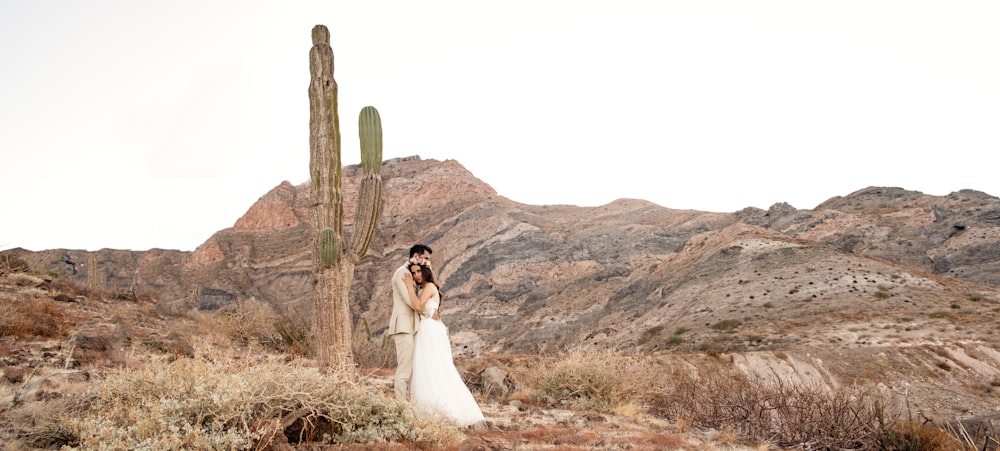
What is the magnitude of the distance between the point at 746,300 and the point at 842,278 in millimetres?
4195

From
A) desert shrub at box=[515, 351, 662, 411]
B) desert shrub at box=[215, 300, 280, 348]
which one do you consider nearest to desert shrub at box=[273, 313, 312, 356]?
desert shrub at box=[215, 300, 280, 348]

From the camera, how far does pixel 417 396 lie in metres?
6.58

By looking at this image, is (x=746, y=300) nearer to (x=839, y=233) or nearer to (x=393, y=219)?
(x=839, y=233)

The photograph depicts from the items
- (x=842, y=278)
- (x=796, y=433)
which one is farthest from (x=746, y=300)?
(x=796, y=433)

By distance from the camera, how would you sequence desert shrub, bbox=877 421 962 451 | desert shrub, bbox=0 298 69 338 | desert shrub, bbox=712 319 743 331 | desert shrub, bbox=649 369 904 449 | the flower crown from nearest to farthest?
the flower crown → desert shrub, bbox=877 421 962 451 → desert shrub, bbox=649 369 904 449 → desert shrub, bbox=0 298 69 338 → desert shrub, bbox=712 319 743 331

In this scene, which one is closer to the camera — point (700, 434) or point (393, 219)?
point (700, 434)

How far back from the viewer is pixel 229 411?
4.43m

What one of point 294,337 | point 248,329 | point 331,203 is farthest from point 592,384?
point 248,329

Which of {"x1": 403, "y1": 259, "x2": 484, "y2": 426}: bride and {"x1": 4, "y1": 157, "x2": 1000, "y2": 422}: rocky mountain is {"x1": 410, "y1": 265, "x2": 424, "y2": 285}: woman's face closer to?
{"x1": 403, "y1": 259, "x2": 484, "y2": 426}: bride

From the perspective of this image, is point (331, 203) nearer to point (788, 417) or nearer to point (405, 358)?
point (405, 358)

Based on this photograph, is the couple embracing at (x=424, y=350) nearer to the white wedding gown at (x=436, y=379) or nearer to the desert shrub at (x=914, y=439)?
the white wedding gown at (x=436, y=379)

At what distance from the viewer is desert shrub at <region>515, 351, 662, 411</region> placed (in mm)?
10133

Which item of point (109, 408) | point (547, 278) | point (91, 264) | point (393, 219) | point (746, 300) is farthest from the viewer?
point (393, 219)

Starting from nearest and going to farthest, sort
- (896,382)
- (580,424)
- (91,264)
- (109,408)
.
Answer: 1. (109,408)
2. (580,424)
3. (896,382)
4. (91,264)
